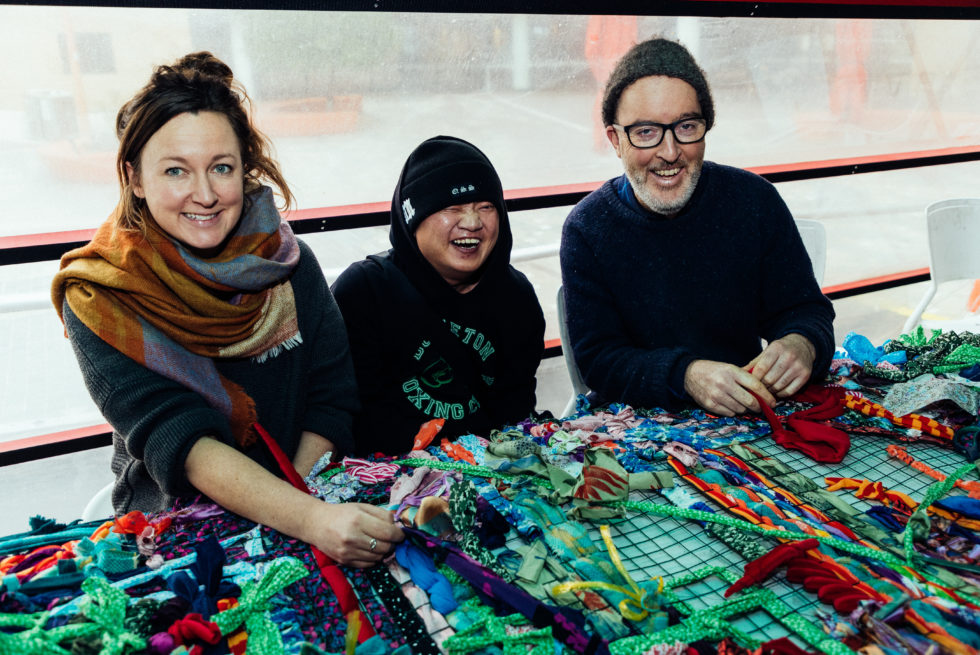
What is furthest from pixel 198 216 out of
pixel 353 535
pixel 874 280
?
pixel 874 280

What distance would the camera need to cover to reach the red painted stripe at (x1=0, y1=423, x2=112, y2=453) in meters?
2.60

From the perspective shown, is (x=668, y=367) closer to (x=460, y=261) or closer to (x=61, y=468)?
(x=460, y=261)

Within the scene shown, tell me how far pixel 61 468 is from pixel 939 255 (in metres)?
3.81

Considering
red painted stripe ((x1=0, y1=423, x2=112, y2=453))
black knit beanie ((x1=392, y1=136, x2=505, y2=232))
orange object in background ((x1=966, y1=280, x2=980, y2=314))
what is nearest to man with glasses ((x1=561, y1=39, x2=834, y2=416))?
black knit beanie ((x1=392, y1=136, x2=505, y2=232))

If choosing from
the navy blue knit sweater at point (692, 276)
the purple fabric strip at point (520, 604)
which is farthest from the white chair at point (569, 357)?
the purple fabric strip at point (520, 604)

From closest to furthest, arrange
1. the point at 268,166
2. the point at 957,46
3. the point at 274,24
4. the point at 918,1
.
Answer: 1. the point at 268,166
2. the point at 274,24
3. the point at 918,1
4. the point at 957,46

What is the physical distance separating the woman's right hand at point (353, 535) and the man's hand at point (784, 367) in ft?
3.30

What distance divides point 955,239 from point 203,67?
10.5ft

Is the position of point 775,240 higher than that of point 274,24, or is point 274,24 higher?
point 274,24

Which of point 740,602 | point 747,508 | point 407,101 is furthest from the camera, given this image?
point 407,101

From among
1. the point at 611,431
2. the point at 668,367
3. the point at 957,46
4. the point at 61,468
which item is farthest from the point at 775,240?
the point at 957,46

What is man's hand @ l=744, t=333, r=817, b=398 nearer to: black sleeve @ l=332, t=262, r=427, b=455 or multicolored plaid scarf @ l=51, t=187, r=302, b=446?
black sleeve @ l=332, t=262, r=427, b=455

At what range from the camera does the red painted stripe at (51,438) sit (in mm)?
2602

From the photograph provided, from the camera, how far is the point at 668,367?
181 centimetres
